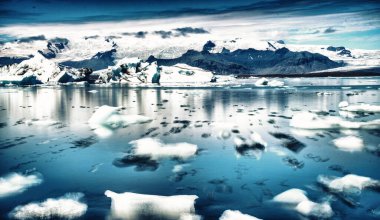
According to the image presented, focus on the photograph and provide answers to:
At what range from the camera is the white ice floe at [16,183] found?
7137mm

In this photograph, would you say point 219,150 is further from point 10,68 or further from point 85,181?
point 10,68

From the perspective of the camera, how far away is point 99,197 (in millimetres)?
6723

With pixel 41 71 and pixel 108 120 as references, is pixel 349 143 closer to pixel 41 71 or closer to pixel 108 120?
pixel 108 120

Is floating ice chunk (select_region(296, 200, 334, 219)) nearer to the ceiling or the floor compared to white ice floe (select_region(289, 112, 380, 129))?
nearer to the floor

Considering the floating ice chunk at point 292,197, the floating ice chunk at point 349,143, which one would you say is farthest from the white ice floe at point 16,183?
the floating ice chunk at point 349,143

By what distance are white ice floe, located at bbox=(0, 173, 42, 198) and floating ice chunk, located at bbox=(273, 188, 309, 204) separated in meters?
4.55

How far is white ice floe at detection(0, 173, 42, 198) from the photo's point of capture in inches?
281

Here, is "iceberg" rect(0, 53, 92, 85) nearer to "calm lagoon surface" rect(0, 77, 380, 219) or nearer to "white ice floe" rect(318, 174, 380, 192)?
"calm lagoon surface" rect(0, 77, 380, 219)

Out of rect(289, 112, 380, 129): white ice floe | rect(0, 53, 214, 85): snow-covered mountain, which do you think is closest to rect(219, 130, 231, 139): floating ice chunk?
rect(289, 112, 380, 129): white ice floe

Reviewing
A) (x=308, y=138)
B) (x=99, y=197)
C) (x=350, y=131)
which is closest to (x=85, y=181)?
(x=99, y=197)

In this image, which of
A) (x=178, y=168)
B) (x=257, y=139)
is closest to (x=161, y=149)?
(x=178, y=168)

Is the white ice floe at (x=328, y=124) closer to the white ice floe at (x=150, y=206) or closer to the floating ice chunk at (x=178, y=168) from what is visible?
the floating ice chunk at (x=178, y=168)

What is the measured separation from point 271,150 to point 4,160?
672cm

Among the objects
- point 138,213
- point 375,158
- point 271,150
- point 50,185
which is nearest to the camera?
point 138,213
